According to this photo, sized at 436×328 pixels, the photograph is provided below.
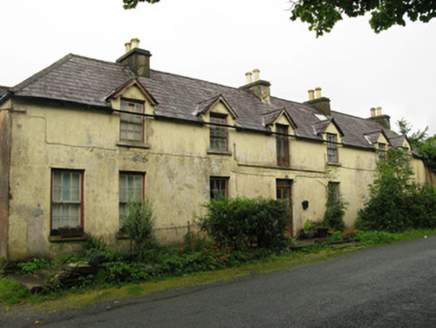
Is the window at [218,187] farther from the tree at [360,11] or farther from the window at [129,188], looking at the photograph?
the tree at [360,11]

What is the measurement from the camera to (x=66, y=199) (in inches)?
→ 464

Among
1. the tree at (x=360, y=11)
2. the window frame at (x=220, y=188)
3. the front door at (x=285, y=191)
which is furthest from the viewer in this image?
the front door at (x=285, y=191)

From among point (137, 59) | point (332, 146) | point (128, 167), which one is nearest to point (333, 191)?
point (332, 146)

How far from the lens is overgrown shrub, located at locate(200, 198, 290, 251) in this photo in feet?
39.7

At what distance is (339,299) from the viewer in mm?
7152

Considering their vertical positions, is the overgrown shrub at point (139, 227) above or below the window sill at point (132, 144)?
below

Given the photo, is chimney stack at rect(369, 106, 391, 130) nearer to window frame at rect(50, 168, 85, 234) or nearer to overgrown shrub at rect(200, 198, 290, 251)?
overgrown shrub at rect(200, 198, 290, 251)

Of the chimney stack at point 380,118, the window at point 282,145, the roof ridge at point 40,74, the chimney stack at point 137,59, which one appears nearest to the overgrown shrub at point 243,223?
the window at point 282,145

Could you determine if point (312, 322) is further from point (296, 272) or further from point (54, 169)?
point (54, 169)

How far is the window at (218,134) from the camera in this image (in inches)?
616

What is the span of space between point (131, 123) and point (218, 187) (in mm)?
4464

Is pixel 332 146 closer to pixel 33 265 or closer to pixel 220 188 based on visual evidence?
pixel 220 188

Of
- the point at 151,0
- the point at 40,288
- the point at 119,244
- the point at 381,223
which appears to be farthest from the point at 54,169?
the point at 381,223

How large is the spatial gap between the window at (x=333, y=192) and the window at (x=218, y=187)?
684 centimetres
